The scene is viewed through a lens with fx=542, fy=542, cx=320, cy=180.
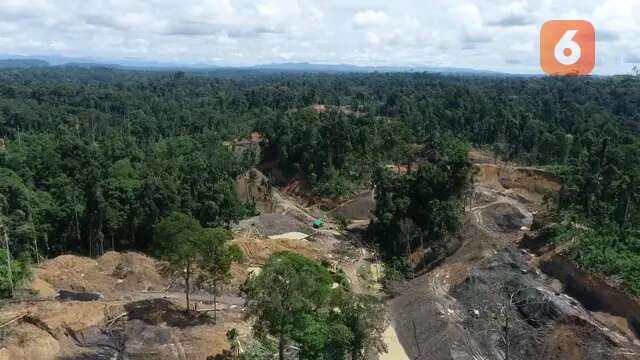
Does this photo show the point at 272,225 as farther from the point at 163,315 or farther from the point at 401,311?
the point at 163,315

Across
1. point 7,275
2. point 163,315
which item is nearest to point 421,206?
point 163,315

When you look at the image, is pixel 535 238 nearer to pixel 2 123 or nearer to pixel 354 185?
pixel 354 185

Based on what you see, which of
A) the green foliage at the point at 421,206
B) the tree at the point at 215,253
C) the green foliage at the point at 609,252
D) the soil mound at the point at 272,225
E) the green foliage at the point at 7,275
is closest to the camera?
the tree at the point at 215,253

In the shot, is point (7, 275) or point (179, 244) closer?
point (179, 244)

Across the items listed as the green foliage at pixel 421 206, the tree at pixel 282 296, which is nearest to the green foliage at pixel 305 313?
the tree at pixel 282 296

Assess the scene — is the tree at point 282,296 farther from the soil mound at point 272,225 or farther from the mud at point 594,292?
the soil mound at point 272,225

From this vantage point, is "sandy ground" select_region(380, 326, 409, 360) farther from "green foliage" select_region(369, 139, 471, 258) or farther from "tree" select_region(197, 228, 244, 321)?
"green foliage" select_region(369, 139, 471, 258)

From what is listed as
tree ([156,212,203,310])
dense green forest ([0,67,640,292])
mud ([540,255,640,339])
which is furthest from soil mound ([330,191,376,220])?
tree ([156,212,203,310])
